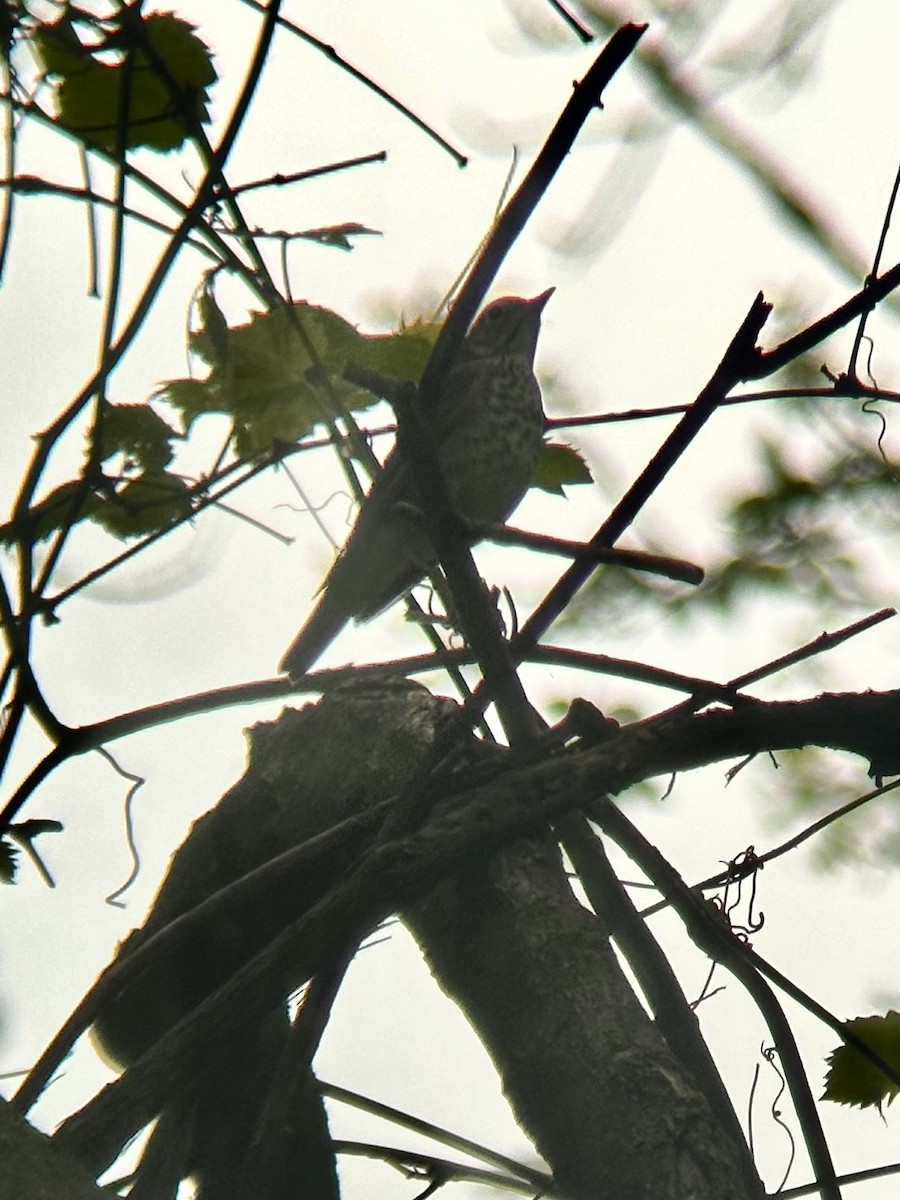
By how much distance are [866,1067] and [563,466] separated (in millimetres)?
993

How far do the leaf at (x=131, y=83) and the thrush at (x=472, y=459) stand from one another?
0.99 meters

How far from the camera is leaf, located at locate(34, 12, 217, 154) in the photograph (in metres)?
1.66

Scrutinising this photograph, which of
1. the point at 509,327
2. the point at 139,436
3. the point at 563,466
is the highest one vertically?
the point at 509,327

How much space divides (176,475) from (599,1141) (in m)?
1.00

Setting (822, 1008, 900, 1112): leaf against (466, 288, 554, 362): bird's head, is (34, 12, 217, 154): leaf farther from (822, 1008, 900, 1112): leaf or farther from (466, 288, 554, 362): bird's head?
(466, 288, 554, 362): bird's head

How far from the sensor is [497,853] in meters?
1.72

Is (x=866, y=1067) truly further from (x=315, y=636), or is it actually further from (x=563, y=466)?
(x=315, y=636)

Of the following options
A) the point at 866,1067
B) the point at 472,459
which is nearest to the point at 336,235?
the point at 866,1067

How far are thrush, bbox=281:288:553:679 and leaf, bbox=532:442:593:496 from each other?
425mm

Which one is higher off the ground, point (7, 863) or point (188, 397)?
point (188, 397)

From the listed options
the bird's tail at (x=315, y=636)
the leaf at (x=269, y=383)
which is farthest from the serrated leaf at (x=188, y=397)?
the bird's tail at (x=315, y=636)

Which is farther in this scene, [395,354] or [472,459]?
[472,459]

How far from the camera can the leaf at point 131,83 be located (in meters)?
1.66

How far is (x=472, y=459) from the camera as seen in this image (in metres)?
3.91
